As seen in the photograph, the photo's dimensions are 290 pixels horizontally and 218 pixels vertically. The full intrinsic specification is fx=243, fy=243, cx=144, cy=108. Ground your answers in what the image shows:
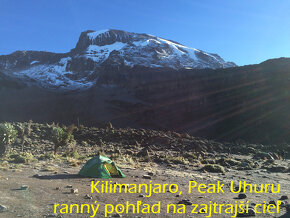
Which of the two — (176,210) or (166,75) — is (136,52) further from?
(176,210)

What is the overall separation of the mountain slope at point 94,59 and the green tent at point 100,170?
320 ft

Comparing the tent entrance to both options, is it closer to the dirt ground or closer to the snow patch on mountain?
the dirt ground

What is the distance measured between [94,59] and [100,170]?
463 ft

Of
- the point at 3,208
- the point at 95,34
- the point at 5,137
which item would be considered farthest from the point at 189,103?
the point at 95,34

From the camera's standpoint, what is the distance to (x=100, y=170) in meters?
9.90

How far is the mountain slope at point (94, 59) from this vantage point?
406ft

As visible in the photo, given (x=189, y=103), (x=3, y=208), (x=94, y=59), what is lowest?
(x=3, y=208)

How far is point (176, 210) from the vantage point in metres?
6.20

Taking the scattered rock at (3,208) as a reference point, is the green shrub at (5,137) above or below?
above

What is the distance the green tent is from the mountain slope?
97.7 m

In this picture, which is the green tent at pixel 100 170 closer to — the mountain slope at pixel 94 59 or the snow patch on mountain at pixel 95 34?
the mountain slope at pixel 94 59

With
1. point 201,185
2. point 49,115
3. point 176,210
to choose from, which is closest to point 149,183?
point 201,185

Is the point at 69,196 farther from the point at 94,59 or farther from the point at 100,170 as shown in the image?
the point at 94,59

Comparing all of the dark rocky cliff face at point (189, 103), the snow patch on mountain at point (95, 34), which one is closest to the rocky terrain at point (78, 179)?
the dark rocky cliff face at point (189, 103)
